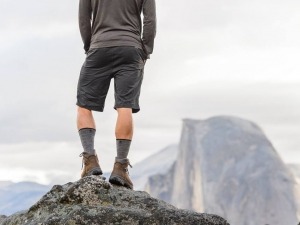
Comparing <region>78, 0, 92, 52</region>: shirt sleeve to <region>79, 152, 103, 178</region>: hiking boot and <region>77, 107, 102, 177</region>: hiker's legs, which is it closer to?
<region>77, 107, 102, 177</region>: hiker's legs

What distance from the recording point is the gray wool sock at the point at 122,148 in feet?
36.6

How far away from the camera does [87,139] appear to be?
37.0ft

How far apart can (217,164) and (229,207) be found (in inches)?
610

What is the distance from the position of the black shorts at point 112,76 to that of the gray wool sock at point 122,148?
0.49 meters

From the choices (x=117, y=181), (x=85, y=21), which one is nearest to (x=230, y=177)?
(x=85, y=21)

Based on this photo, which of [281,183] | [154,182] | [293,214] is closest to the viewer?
[293,214]

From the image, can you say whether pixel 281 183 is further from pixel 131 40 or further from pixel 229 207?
pixel 131 40

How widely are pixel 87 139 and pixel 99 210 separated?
2.89 metres

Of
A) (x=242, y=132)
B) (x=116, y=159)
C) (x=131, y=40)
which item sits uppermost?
(x=131, y=40)

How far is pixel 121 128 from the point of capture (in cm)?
1107

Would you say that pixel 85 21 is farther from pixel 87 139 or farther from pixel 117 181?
pixel 117 181

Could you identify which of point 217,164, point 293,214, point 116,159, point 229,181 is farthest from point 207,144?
point 116,159

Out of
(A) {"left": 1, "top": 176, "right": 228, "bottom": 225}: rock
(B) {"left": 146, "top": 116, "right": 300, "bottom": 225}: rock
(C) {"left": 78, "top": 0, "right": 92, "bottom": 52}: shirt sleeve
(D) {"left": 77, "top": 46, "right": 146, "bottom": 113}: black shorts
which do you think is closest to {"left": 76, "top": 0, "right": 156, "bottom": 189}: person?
(D) {"left": 77, "top": 46, "right": 146, "bottom": 113}: black shorts

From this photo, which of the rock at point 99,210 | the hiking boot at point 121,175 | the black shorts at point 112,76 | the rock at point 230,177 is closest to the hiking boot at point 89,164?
the hiking boot at point 121,175
